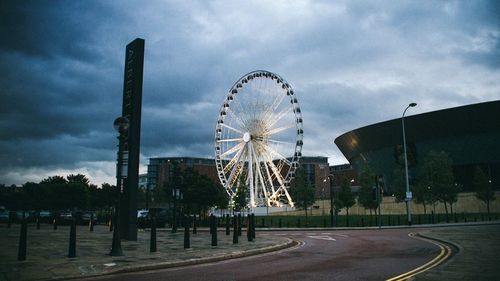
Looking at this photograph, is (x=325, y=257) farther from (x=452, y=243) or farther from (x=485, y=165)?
(x=485, y=165)

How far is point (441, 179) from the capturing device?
2176 inches

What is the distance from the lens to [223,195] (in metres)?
79.1

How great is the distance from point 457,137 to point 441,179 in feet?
115

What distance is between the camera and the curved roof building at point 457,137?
8088 cm

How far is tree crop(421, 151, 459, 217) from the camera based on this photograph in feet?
176

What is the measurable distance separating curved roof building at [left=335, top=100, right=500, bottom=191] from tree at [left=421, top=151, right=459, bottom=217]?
2581cm

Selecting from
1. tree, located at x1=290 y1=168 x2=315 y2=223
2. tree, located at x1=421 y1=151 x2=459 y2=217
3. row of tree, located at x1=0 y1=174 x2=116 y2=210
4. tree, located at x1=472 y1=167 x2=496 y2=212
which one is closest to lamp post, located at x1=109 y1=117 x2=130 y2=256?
row of tree, located at x1=0 y1=174 x2=116 y2=210

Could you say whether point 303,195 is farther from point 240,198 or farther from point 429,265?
Answer: point 429,265

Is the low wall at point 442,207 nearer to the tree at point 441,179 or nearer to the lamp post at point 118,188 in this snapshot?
the tree at point 441,179

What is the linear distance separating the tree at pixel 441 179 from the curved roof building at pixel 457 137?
25.8m

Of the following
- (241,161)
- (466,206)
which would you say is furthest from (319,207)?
(241,161)

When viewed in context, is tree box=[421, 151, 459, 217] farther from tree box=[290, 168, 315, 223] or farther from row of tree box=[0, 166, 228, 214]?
row of tree box=[0, 166, 228, 214]

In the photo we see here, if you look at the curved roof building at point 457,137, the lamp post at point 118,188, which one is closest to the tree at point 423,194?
the curved roof building at point 457,137

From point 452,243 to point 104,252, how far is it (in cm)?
1384
